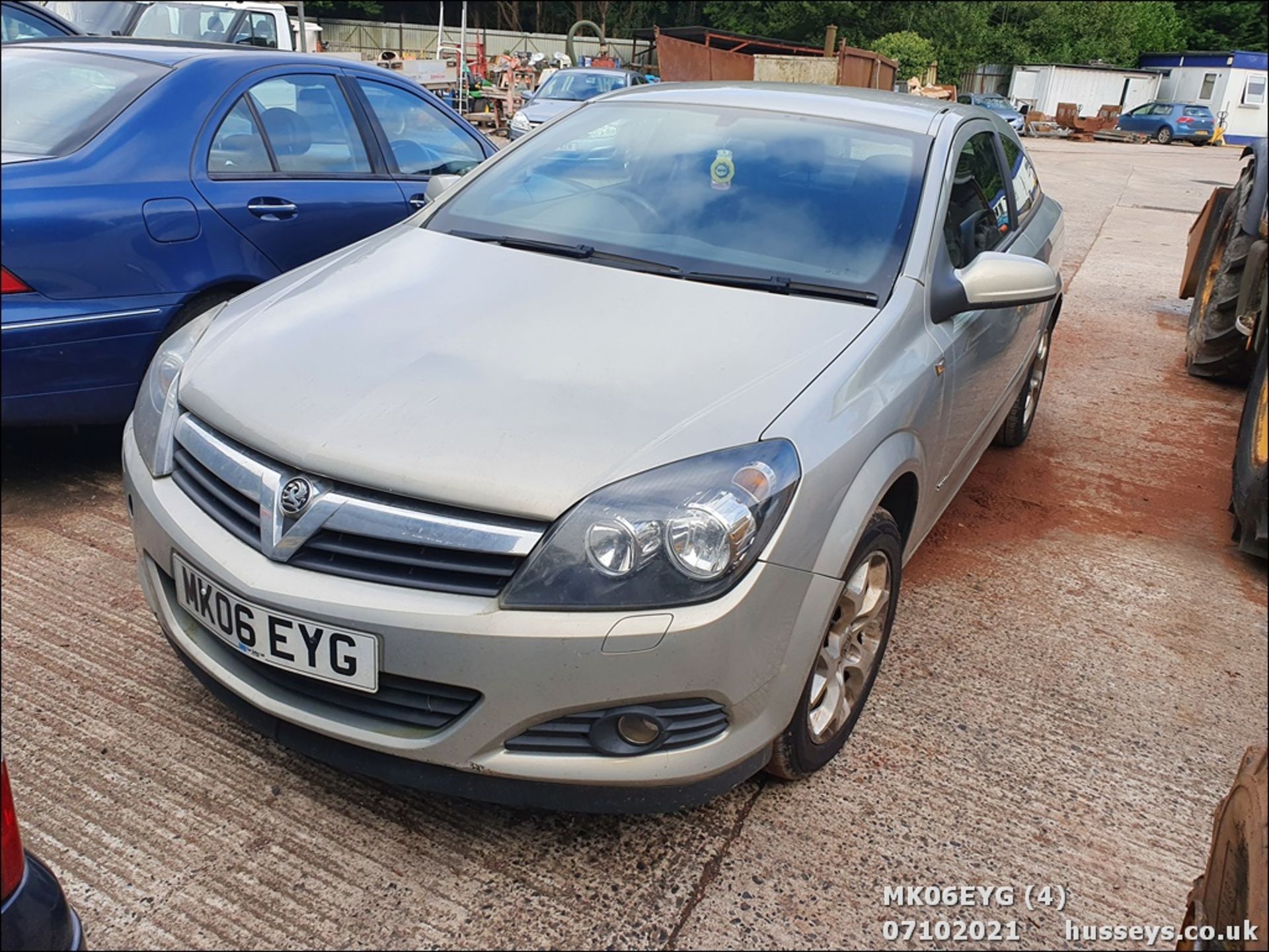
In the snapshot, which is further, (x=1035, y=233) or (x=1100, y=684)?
(x=1035, y=233)

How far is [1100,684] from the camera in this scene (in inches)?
108

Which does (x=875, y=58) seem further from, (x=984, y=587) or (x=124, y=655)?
(x=124, y=655)

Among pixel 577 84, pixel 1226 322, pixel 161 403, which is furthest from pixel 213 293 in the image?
pixel 577 84

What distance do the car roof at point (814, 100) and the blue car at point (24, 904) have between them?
2.84m

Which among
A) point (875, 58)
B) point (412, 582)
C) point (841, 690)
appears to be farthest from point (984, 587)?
point (875, 58)

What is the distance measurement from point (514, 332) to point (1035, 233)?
9.09ft

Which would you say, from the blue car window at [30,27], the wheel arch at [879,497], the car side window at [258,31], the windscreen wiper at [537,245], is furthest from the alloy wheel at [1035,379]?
the car side window at [258,31]

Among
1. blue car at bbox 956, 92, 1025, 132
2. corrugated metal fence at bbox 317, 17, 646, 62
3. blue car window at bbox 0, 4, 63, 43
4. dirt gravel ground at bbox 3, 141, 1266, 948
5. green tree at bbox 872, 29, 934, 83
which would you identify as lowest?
dirt gravel ground at bbox 3, 141, 1266, 948

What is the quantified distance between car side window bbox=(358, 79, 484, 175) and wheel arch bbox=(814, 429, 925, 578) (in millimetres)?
2855

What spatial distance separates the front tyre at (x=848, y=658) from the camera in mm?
2215

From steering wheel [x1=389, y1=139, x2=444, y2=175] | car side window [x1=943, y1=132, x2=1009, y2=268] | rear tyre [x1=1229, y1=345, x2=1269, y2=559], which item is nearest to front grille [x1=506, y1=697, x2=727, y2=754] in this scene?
rear tyre [x1=1229, y1=345, x2=1269, y2=559]

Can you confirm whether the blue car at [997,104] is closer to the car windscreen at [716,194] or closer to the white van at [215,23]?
the car windscreen at [716,194]

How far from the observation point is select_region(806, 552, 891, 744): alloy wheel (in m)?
2.29

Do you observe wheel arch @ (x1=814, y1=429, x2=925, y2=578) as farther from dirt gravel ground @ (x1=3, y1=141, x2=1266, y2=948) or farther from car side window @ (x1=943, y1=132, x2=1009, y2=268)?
car side window @ (x1=943, y1=132, x2=1009, y2=268)
